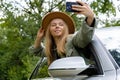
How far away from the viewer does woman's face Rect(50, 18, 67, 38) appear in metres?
4.09

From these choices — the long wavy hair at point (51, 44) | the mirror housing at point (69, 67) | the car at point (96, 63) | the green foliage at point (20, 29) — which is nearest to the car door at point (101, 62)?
the car at point (96, 63)

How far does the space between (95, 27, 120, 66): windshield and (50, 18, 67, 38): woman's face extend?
13.0 inches

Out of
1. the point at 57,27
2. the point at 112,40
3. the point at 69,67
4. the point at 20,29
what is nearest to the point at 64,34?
the point at 57,27

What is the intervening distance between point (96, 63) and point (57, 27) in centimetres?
75

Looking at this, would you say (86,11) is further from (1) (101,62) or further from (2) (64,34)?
(2) (64,34)

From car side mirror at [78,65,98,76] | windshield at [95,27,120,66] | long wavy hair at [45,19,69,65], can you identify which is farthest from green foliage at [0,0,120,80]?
car side mirror at [78,65,98,76]

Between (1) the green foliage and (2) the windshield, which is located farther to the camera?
(1) the green foliage

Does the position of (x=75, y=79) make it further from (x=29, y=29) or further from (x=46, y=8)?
(x=46, y=8)

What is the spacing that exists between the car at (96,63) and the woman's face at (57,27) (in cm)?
41

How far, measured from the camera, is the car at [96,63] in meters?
3.20

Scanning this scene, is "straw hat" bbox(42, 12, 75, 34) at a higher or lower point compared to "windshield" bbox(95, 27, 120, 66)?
higher

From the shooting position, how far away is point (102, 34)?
12.6 ft

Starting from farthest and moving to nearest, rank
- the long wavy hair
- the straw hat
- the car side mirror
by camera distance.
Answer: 1. the straw hat
2. the long wavy hair
3. the car side mirror

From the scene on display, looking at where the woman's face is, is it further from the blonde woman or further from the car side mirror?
the car side mirror
